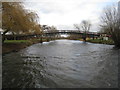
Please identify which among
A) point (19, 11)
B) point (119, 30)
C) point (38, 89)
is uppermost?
point (19, 11)

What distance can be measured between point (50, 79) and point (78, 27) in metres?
77.6

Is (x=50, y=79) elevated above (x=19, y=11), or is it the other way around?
(x=19, y=11)

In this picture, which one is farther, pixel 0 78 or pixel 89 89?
→ pixel 0 78

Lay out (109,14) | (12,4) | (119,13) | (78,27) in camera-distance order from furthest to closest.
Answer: (78,27) < (109,14) < (119,13) < (12,4)

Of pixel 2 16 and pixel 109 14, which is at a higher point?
pixel 109 14

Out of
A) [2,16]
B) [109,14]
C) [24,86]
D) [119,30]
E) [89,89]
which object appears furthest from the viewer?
[109,14]

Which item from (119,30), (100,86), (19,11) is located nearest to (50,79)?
(100,86)

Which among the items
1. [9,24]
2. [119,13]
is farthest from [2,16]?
[119,13]

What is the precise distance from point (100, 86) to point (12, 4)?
1424 cm

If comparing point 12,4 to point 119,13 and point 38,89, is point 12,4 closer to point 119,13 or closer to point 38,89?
point 38,89

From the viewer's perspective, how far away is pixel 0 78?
6234 millimetres

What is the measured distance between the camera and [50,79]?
19.9 feet

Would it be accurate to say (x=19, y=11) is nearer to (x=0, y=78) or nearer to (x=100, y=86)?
(x=0, y=78)

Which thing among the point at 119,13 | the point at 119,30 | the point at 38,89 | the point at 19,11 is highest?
the point at 119,13
